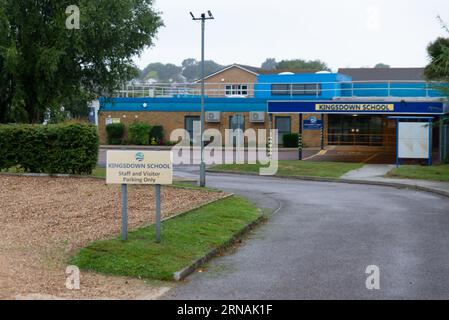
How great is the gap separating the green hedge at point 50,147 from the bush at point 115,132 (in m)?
30.8

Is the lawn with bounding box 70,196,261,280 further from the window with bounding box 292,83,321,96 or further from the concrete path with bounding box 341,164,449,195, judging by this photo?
the window with bounding box 292,83,321,96

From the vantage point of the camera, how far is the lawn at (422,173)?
26.9 meters

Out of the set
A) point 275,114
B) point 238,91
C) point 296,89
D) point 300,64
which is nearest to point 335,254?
point 275,114

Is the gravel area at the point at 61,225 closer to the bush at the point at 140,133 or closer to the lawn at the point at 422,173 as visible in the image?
the lawn at the point at 422,173

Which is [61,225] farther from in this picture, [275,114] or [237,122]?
[275,114]

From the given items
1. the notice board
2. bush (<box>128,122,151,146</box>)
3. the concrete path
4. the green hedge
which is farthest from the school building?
the green hedge

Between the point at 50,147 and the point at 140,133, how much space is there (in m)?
30.4

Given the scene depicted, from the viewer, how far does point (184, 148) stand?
49.7 metres

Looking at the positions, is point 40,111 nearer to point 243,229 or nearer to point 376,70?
point 243,229

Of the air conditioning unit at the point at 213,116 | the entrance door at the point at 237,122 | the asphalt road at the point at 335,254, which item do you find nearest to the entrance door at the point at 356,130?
the entrance door at the point at 237,122

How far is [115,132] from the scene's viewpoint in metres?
53.7

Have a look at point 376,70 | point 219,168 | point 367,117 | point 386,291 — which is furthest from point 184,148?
point 386,291

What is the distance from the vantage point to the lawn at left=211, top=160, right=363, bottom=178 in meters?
29.2

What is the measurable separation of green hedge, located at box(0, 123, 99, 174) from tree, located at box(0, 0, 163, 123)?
4.11 m
